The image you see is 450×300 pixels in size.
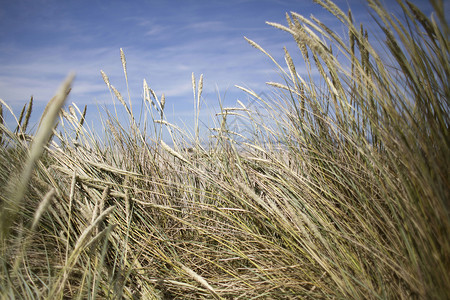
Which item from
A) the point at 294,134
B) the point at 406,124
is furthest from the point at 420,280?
the point at 294,134

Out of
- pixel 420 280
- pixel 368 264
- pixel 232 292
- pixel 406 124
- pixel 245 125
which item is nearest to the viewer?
pixel 420 280

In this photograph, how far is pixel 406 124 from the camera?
0.84 m

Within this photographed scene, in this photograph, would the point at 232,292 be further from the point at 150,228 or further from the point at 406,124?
the point at 406,124

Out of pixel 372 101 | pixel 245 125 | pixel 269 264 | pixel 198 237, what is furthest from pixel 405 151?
pixel 245 125

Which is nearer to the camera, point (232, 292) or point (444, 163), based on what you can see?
point (444, 163)

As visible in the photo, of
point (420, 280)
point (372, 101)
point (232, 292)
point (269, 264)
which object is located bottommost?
point (232, 292)

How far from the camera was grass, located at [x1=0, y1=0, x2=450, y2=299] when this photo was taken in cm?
79

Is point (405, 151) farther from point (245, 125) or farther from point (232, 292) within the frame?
point (245, 125)

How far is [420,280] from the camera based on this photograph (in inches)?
28.2

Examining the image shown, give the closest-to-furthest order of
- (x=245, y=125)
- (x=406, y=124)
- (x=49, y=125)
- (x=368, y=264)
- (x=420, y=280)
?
(x=49, y=125)
(x=420, y=280)
(x=406, y=124)
(x=368, y=264)
(x=245, y=125)

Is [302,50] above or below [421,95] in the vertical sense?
above

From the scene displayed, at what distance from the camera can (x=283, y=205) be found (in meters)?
1.25

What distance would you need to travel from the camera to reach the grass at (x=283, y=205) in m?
0.79

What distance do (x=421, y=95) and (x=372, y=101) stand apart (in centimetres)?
19
